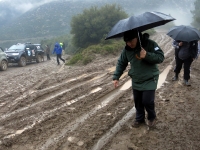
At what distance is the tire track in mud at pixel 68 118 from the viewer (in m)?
3.70

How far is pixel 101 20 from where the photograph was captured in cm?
2586

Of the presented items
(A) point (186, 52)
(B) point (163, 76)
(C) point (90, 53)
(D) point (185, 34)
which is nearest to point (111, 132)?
(D) point (185, 34)

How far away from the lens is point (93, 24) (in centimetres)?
2555

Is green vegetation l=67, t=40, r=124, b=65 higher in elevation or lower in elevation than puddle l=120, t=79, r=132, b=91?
higher

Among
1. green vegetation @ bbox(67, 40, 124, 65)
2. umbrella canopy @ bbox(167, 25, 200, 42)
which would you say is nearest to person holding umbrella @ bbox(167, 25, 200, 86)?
umbrella canopy @ bbox(167, 25, 200, 42)

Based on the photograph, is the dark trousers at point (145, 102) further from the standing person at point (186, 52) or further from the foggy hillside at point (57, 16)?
the foggy hillside at point (57, 16)

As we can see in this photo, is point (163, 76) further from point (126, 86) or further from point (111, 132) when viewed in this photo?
point (111, 132)

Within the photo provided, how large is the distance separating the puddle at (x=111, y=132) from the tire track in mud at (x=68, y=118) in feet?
0.05

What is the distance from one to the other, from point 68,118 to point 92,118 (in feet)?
1.71

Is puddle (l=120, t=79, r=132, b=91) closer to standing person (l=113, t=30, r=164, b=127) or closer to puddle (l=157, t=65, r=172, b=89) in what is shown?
puddle (l=157, t=65, r=172, b=89)

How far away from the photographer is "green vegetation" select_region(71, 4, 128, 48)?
2550cm

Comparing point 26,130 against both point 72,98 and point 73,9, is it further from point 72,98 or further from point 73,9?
point 73,9

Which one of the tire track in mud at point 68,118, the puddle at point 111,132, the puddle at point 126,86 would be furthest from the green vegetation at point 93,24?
the puddle at point 111,132

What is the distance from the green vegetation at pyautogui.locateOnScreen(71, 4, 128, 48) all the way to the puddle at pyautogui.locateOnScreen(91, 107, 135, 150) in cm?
2073
